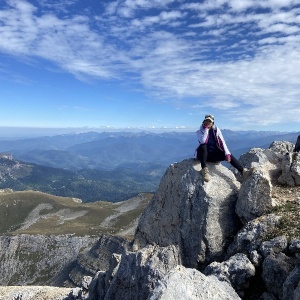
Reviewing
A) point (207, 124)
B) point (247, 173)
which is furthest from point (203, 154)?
point (247, 173)

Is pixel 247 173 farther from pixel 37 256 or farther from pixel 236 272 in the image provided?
pixel 37 256

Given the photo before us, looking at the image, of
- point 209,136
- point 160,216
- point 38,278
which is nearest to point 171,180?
point 160,216

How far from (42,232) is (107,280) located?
488 feet

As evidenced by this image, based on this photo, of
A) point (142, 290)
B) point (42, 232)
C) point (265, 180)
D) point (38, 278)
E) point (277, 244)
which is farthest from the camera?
point (42, 232)

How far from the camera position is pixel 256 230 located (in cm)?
1930

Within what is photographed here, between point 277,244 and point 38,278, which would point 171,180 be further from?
point 38,278

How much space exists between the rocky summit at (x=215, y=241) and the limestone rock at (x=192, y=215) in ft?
0.21

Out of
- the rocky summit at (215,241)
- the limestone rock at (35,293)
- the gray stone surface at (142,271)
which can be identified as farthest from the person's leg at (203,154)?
the limestone rock at (35,293)

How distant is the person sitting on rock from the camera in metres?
24.9

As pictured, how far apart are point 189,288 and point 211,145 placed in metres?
13.6

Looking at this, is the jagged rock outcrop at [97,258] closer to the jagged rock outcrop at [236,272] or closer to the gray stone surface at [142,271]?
the gray stone surface at [142,271]

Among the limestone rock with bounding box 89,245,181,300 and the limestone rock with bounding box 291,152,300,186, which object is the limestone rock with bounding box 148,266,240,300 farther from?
the limestone rock with bounding box 291,152,300,186

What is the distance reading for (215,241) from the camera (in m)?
21.7

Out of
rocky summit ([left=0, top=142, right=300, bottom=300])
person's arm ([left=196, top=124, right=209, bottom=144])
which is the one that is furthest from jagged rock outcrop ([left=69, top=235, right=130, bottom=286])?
person's arm ([left=196, top=124, right=209, bottom=144])
